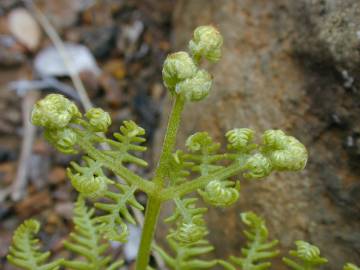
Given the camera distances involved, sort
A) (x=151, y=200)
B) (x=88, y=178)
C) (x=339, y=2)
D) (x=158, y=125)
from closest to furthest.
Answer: (x=88, y=178)
(x=151, y=200)
(x=339, y=2)
(x=158, y=125)

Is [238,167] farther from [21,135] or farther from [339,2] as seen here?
[21,135]

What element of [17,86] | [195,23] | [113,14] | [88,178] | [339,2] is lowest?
[88,178]

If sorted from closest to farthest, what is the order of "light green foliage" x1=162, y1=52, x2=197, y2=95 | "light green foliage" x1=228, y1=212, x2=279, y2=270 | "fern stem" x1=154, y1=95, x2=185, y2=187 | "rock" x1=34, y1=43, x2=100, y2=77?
"light green foliage" x1=162, y1=52, x2=197, y2=95, "fern stem" x1=154, y1=95, x2=185, y2=187, "light green foliage" x1=228, y1=212, x2=279, y2=270, "rock" x1=34, y1=43, x2=100, y2=77

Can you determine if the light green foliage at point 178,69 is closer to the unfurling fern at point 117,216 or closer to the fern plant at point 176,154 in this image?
the fern plant at point 176,154

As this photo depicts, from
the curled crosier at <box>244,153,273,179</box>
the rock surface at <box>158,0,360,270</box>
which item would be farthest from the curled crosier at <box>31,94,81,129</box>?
the rock surface at <box>158,0,360,270</box>

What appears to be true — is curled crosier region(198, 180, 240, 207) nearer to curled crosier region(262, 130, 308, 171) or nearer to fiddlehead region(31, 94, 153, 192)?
curled crosier region(262, 130, 308, 171)

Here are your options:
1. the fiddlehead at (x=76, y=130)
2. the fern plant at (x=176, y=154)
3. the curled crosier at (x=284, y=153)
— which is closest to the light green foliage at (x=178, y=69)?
the fern plant at (x=176, y=154)

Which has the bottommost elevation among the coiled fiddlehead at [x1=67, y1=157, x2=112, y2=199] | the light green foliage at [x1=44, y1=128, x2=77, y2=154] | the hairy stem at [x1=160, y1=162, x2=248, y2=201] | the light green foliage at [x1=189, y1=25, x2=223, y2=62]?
the coiled fiddlehead at [x1=67, y1=157, x2=112, y2=199]

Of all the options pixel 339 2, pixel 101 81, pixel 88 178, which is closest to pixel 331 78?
pixel 339 2

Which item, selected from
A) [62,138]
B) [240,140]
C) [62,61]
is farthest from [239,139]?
[62,61]
